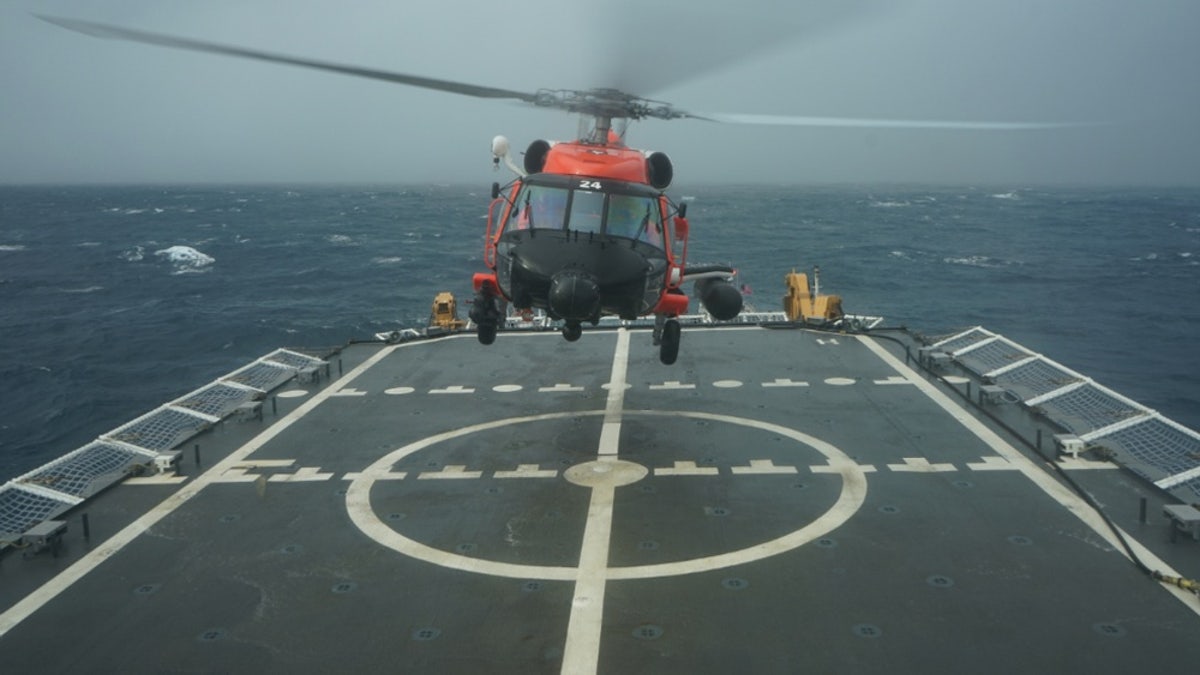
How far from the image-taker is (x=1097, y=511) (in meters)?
11.5

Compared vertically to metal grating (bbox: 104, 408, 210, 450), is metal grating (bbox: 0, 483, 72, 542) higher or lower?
lower

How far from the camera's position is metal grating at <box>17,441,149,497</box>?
13094 millimetres

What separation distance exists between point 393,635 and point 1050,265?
72.6 m

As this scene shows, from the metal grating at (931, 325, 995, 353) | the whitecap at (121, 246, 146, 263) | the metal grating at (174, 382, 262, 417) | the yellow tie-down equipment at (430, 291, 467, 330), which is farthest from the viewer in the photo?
the whitecap at (121, 246, 146, 263)

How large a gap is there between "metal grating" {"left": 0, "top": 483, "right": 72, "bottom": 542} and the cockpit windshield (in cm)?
793

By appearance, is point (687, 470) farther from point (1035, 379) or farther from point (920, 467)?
point (1035, 379)

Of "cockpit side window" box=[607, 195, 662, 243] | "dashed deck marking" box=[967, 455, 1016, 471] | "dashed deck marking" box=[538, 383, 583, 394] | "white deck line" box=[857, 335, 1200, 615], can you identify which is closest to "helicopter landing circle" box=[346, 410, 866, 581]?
"dashed deck marking" box=[538, 383, 583, 394]

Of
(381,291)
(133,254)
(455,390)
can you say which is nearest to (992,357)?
(455,390)

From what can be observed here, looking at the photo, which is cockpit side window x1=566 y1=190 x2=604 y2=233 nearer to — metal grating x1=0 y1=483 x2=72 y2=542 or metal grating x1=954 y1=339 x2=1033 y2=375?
Answer: metal grating x1=0 y1=483 x2=72 y2=542

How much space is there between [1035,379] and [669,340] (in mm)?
7738

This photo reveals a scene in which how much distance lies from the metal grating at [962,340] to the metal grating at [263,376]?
15557mm

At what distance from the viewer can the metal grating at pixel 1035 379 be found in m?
17.3

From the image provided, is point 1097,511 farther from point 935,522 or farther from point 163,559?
point 163,559

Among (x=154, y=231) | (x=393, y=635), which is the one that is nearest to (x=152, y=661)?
(x=393, y=635)
